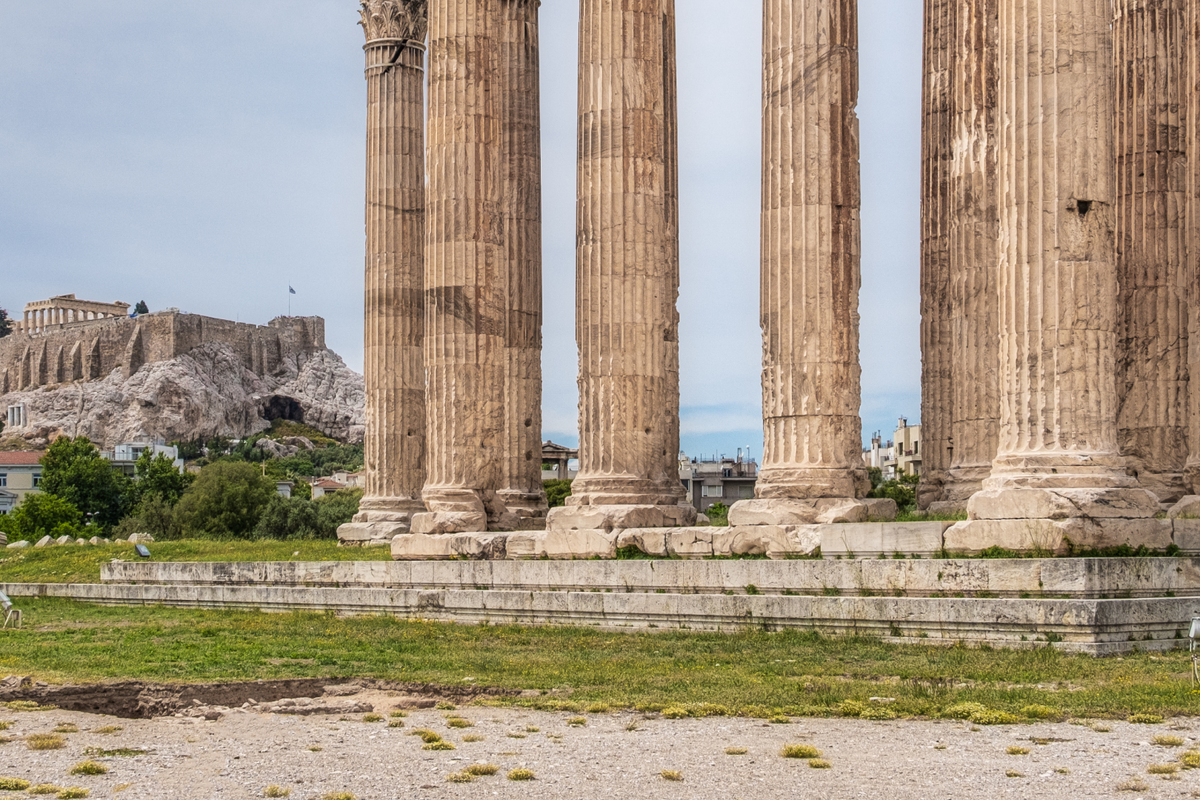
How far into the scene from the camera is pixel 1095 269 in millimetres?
21703

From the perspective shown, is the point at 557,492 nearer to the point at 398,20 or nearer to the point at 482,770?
the point at 398,20

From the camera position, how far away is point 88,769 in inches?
504

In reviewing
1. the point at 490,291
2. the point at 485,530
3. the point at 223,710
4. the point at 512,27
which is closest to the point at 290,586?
the point at 485,530

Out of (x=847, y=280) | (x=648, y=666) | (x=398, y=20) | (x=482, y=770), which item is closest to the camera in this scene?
(x=482, y=770)

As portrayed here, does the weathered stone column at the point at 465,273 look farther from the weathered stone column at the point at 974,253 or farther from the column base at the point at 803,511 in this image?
the weathered stone column at the point at 974,253

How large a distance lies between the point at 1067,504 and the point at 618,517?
9693 millimetres

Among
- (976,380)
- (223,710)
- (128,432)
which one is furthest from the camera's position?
(128,432)

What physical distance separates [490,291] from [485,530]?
5.27 meters

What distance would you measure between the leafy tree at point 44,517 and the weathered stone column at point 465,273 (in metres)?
66.6

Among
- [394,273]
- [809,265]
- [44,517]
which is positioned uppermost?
[394,273]

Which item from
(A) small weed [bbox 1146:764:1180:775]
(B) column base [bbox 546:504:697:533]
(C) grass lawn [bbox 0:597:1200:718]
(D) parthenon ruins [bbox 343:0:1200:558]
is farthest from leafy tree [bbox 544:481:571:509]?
(A) small weed [bbox 1146:764:1180:775]

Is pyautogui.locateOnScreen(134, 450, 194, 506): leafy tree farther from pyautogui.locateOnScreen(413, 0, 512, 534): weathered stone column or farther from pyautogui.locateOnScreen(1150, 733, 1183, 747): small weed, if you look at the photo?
pyautogui.locateOnScreen(1150, 733, 1183, 747): small weed

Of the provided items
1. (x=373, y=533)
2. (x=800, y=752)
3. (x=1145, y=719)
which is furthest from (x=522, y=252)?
(x=800, y=752)

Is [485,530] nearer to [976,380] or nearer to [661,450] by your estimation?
[661,450]
